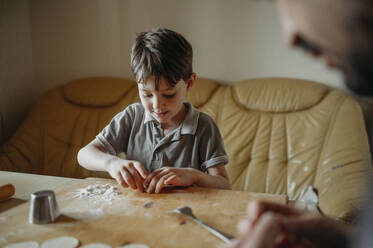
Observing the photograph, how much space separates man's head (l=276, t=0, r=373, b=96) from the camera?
1.03ft

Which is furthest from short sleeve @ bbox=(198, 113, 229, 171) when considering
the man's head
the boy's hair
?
the man's head

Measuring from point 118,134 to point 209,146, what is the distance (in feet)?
1.36

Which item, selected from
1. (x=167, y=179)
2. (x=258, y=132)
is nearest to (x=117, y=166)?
(x=167, y=179)

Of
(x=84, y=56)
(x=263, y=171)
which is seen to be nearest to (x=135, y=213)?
(x=263, y=171)

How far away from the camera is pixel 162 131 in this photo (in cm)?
141

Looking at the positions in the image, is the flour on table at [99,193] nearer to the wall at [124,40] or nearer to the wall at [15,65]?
the wall at [124,40]

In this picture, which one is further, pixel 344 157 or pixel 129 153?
pixel 344 157

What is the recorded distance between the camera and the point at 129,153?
1.46 meters

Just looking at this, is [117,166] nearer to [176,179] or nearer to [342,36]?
[176,179]

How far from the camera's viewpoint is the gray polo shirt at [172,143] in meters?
1.38

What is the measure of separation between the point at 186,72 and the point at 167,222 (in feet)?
2.28

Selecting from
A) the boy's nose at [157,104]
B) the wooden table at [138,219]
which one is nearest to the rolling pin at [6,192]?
the wooden table at [138,219]

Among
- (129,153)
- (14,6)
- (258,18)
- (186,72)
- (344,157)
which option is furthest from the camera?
(14,6)

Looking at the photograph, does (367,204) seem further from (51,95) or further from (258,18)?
(51,95)
